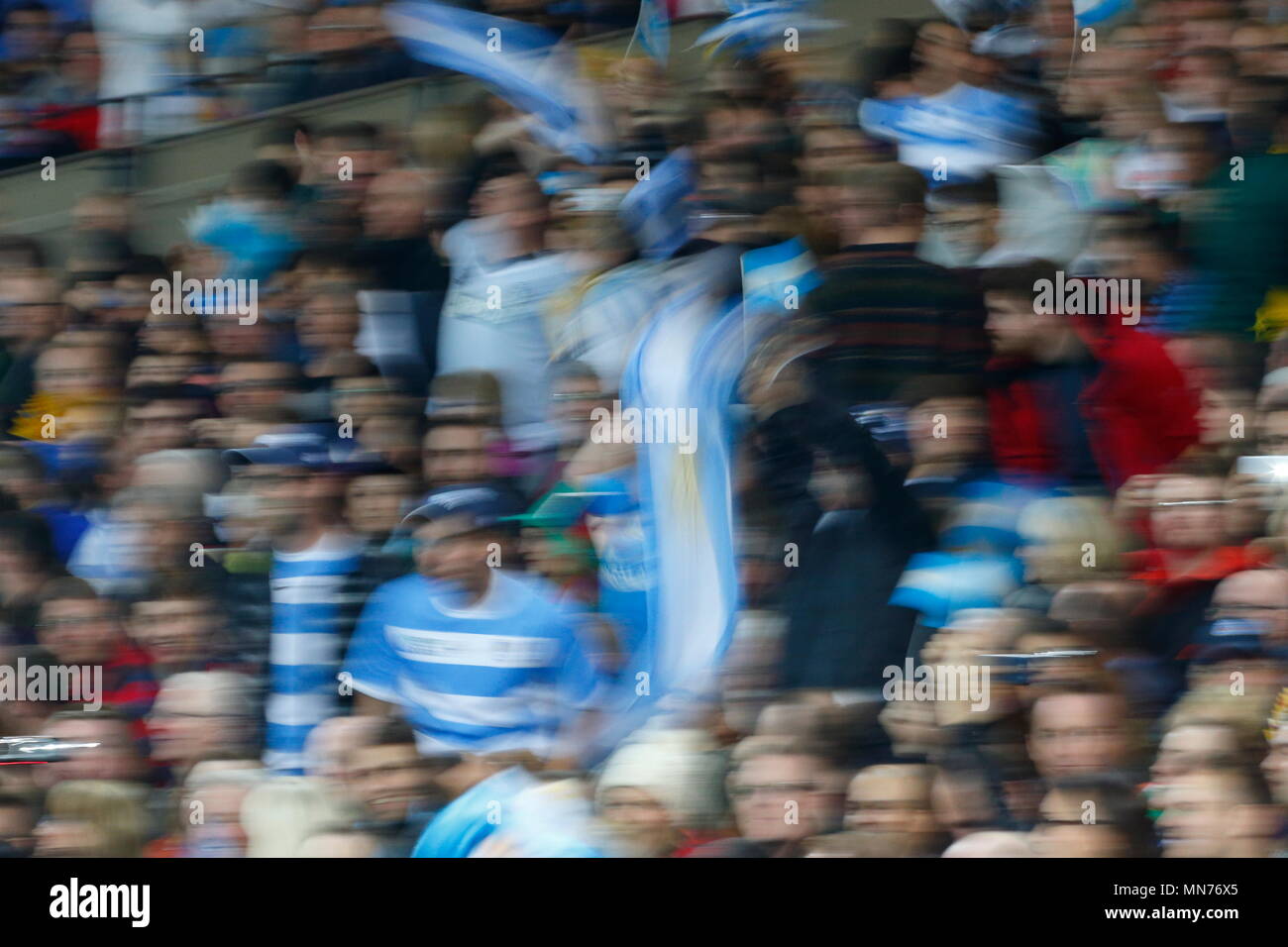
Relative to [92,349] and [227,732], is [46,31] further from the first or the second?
[227,732]

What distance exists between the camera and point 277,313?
12.3ft

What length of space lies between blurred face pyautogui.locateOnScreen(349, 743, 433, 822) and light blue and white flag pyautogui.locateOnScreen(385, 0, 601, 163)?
1272mm

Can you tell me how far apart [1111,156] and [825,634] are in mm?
1097

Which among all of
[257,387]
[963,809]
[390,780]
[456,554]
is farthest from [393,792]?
[963,809]

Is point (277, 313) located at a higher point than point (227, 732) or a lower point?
higher

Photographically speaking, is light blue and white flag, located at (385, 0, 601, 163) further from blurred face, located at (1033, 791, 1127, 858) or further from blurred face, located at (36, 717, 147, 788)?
blurred face, located at (1033, 791, 1127, 858)

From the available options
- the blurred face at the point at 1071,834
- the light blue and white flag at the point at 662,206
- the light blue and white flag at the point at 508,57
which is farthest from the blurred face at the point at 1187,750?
the light blue and white flag at the point at 508,57

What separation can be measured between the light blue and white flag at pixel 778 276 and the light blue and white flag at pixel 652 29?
51cm

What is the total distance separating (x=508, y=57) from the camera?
3.80m

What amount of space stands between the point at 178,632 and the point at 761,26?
5.62 feet

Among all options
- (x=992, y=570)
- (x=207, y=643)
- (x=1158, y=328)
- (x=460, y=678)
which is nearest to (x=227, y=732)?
(x=207, y=643)

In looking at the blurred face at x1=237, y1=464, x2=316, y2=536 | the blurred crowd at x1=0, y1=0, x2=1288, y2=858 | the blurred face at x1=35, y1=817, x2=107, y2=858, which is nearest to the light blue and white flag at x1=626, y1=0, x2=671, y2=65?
the blurred crowd at x1=0, y1=0, x2=1288, y2=858

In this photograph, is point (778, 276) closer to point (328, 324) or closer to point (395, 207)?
point (395, 207)

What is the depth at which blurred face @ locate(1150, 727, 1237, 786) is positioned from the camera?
3174 mm
